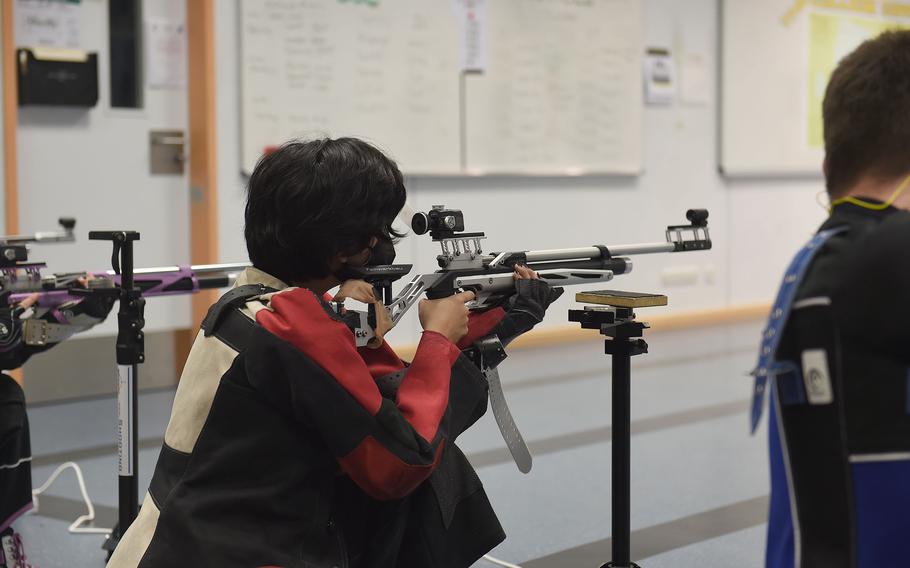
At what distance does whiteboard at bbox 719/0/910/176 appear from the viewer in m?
6.99

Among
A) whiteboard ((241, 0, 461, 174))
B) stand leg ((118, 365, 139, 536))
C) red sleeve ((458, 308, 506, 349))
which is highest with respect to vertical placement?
whiteboard ((241, 0, 461, 174))

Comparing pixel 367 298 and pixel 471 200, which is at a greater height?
pixel 471 200

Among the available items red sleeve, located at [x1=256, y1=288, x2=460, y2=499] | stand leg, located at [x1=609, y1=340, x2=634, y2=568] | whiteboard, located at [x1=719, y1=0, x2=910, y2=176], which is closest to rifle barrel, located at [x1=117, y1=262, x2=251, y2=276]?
stand leg, located at [x1=609, y1=340, x2=634, y2=568]

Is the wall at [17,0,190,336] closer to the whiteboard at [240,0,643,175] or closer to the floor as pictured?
the whiteboard at [240,0,643,175]

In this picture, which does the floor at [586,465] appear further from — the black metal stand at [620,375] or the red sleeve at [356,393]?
the red sleeve at [356,393]

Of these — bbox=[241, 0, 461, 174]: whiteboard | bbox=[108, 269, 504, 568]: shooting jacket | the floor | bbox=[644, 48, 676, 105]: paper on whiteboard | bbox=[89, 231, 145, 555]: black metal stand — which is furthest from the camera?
bbox=[644, 48, 676, 105]: paper on whiteboard

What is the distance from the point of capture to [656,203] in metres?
6.66

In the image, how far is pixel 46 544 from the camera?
283 centimetres

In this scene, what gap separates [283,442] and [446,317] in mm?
370

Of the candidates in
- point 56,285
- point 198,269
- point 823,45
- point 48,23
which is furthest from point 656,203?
point 56,285

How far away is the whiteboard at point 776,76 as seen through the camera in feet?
22.9

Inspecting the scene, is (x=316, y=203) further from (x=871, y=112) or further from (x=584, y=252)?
(x=584, y=252)

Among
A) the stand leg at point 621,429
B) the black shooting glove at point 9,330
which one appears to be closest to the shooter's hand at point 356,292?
Result: the stand leg at point 621,429

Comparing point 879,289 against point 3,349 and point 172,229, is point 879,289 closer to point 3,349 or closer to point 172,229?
point 3,349
